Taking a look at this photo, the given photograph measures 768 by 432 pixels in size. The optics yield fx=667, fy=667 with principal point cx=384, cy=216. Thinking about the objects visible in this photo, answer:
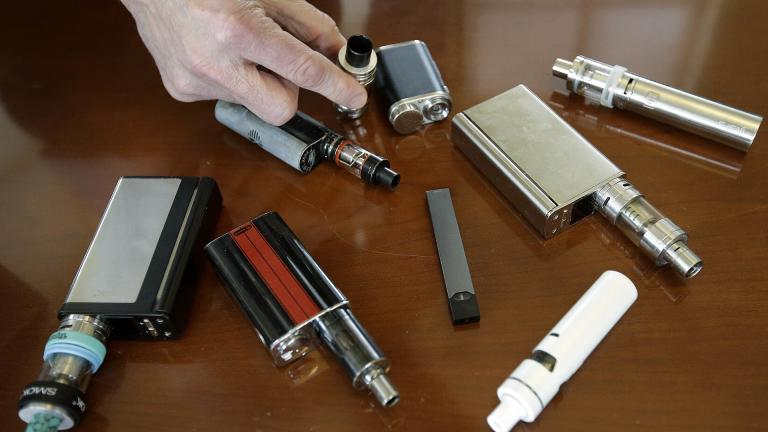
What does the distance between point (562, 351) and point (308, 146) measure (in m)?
0.36

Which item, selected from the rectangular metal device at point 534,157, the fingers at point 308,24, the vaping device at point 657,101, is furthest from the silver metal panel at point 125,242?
the vaping device at point 657,101

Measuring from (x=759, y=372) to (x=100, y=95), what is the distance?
0.83 metres

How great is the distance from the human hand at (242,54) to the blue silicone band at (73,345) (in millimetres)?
286

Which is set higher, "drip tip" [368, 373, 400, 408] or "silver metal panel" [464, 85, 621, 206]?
"silver metal panel" [464, 85, 621, 206]

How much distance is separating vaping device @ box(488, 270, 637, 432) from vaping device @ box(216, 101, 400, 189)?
0.25 meters

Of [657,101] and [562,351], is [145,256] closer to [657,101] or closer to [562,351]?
[562,351]

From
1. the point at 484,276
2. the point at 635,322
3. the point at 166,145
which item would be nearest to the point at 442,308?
the point at 484,276

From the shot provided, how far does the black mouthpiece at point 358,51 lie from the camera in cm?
75

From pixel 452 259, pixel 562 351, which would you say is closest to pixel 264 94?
pixel 452 259

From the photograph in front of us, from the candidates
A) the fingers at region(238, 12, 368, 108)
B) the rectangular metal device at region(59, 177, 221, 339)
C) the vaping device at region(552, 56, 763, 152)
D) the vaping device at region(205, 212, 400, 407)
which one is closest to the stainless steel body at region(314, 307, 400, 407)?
the vaping device at region(205, 212, 400, 407)

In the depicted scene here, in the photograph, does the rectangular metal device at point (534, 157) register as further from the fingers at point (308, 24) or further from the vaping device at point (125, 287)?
the vaping device at point (125, 287)

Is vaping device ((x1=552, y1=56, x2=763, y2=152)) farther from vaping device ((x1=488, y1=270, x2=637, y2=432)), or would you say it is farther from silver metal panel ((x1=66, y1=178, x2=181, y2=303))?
silver metal panel ((x1=66, y1=178, x2=181, y2=303))

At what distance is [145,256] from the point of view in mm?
649

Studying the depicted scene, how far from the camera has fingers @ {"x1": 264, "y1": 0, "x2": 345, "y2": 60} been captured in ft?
2.48
